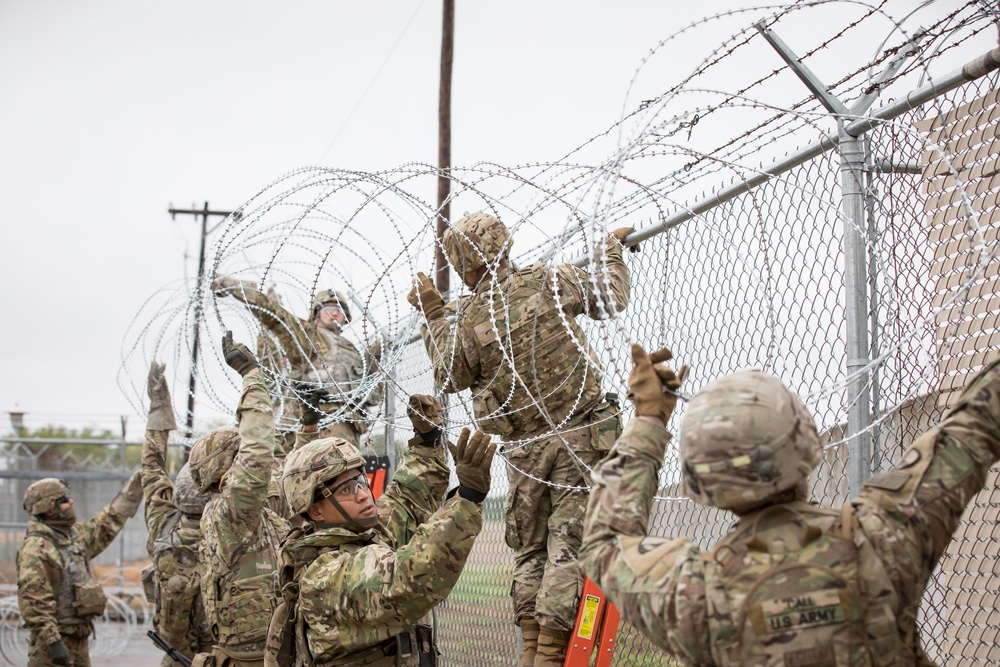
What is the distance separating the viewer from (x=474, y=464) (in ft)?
11.8

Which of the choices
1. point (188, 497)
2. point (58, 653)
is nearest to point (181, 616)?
point (188, 497)

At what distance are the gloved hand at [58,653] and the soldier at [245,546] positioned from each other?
2945 mm

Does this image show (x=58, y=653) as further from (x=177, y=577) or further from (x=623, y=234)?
(x=623, y=234)

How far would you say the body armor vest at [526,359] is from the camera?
502 centimetres

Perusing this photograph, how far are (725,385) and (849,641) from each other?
0.58m

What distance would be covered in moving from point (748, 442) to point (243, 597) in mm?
3912

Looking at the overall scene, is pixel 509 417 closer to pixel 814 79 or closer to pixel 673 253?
pixel 673 253

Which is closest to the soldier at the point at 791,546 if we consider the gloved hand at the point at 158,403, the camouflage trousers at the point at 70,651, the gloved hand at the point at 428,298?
the gloved hand at the point at 428,298

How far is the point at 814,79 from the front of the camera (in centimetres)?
371

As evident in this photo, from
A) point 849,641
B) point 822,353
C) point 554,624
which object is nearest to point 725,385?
point 849,641

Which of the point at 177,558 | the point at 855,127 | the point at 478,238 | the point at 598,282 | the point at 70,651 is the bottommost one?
the point at 70,651

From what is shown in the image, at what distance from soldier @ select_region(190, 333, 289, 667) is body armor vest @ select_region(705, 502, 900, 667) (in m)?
3.42

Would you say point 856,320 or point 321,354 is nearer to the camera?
point 856,320

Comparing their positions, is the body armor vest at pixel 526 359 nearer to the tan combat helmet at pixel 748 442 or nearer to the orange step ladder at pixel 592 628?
the orange step ladder at pixel 592 628
